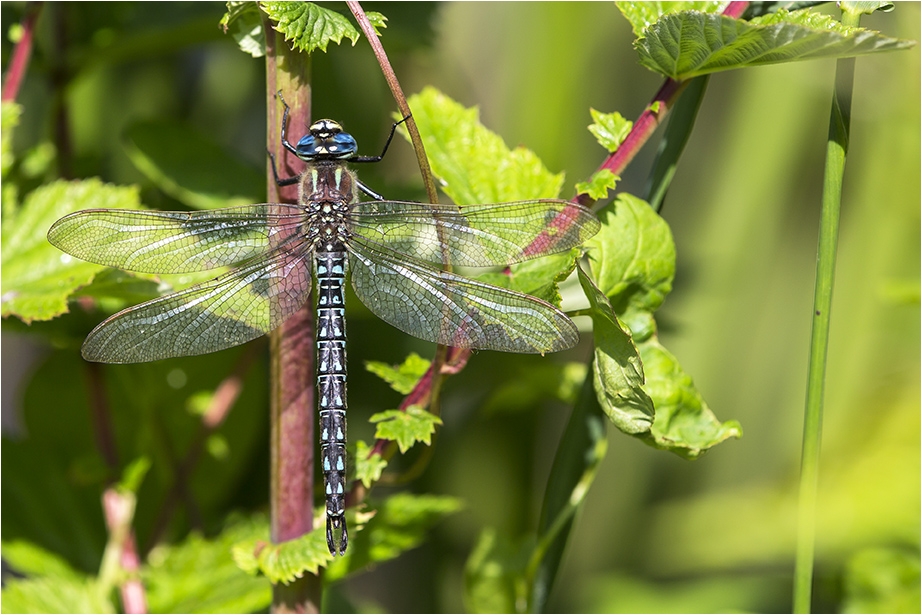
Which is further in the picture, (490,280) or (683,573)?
(683,573)

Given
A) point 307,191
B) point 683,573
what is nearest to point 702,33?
point 307,191

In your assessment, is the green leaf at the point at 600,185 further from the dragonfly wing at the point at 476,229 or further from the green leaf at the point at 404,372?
the green leaf at the point at 404,372

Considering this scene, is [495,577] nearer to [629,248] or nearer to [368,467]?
[368,467]

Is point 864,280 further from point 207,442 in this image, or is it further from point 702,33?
point 207,442

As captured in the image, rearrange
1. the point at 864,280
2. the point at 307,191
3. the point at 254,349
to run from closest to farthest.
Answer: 1. the point at 307,191
2. the point at 254,349
3. the point at 864,280

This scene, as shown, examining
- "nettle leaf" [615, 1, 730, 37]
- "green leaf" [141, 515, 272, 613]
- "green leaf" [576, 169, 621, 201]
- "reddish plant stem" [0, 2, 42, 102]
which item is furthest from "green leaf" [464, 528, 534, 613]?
"reddish plant stem" [0, 2, 42, 102]

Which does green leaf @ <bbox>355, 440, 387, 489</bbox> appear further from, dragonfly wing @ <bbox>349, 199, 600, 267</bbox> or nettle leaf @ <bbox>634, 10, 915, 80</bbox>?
nettle leaf @ <bbox>634, 10, 915, 80</bbox>
